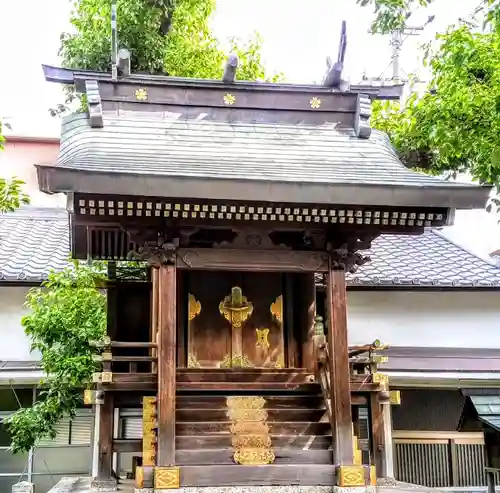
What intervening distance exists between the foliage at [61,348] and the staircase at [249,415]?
178 cm

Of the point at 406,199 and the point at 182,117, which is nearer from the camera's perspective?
the point at 406,199

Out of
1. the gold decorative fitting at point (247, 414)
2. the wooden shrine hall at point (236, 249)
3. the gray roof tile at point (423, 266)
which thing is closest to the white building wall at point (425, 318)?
the gray roof tile at point (423, 266)

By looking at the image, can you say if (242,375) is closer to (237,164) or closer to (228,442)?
(228,442)

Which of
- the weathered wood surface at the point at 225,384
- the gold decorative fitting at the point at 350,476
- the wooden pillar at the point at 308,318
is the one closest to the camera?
the gold decorative fitting at the point at 350,476

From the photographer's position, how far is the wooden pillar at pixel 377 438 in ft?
26.9

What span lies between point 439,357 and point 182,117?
5.78 m

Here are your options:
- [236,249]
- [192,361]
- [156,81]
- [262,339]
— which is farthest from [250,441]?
[156,81]

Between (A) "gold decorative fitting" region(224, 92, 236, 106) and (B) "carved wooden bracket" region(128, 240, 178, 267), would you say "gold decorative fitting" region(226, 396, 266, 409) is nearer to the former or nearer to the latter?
(B) "carved wooden bracket" region(128, 240, 178, 267)

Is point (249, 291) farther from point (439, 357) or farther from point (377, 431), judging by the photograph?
point (439, 357)

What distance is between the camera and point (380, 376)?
8.12m

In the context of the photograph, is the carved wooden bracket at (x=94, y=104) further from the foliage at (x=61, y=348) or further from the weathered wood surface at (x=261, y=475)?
the weathered wood surface at (x=261, y=475)

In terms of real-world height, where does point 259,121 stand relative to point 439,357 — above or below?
above

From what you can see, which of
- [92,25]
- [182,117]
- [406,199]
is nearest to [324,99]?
[182,117]

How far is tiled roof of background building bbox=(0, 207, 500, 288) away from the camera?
11.5 metres
